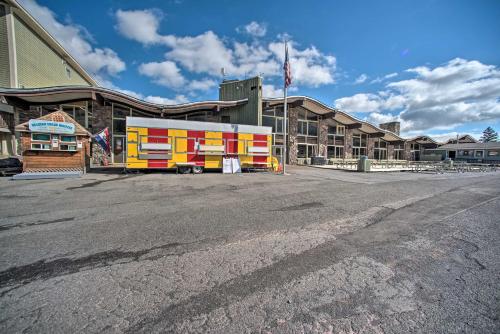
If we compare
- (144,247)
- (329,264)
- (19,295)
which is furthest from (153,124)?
(329,264)

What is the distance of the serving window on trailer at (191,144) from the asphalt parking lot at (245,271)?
7.96 meters

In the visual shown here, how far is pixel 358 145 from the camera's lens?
107 feet

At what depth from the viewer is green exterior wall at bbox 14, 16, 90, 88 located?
62.5 feet

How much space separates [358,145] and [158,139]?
1177 inches

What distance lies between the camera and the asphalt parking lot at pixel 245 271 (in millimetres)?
1966

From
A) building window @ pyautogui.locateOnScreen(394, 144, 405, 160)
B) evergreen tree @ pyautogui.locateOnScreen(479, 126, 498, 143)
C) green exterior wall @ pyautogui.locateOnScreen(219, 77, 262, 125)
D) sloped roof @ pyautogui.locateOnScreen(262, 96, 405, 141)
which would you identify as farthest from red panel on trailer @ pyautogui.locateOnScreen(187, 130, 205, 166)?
evergreen tree @ pyautogui.locateOnScreen(479, 126, 498, 143)

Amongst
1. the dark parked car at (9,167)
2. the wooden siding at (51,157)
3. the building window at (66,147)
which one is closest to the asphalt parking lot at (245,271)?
the wooden siding at (51,157)

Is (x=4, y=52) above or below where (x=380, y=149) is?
above

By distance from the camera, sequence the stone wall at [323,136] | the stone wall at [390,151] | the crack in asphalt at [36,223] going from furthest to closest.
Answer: the stone wall at [390,151] → the stone wall at [323,136] → the crack in asphalt at [36,223]

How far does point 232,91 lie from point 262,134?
10102mm

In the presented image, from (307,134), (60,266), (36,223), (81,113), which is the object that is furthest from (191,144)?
(307,134)

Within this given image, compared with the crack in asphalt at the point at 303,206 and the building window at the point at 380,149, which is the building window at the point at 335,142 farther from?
the crack in asphalt at the point at 303,206

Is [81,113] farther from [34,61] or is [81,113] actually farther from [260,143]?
[260,143]

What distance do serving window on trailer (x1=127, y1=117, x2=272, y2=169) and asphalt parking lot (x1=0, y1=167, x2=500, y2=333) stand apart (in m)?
7.96
